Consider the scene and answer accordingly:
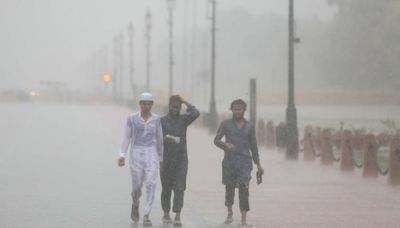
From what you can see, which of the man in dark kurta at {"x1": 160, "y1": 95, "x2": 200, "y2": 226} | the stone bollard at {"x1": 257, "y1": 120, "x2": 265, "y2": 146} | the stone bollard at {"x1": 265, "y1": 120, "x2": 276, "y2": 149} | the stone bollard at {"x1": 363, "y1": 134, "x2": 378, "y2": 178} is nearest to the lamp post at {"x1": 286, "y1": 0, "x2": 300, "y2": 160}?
the stone bollard at {"x1": 265, "y1": 120, "x2": 276, "y2": 149}

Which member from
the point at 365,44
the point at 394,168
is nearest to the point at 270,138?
the point at 365,44

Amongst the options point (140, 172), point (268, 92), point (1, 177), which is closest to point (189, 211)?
point (140, 172)

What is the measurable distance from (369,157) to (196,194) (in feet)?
14.7

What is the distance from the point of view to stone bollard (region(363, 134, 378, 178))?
697 inches

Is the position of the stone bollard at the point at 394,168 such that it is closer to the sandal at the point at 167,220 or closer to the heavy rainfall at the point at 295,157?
the heavy rainfall at the point at 295,157

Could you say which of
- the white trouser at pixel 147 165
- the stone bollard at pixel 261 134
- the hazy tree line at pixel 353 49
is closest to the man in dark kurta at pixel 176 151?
the white trouser at pixel 147 165

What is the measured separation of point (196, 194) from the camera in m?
14.9

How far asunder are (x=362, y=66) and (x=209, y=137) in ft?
25.2

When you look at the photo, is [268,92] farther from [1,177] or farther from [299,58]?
[1,177]

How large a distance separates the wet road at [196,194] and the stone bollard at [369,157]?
29 centimetres

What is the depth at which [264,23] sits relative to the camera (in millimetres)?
105125

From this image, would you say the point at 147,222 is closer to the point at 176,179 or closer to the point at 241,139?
the point at 176,179

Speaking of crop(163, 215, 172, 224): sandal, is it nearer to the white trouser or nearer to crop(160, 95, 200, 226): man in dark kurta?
crop(160, 95, 200, 226): man in dark kurta

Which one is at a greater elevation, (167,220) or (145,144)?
(145,144)
